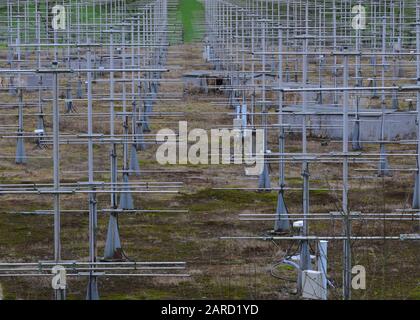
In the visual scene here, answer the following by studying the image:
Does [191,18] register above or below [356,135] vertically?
above

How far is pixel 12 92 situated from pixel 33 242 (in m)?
18.3

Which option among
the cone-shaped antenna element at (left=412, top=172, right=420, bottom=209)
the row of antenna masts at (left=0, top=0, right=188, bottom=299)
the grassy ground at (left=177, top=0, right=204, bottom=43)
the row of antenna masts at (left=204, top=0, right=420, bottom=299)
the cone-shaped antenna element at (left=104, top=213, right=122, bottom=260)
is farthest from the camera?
the grassy ground at (left=177, top=0, right=204, bottom=43)

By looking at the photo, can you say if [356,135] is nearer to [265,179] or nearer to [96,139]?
[265,179]

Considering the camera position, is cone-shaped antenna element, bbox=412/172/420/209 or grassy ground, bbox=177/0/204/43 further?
grassy ground, bbox=177/0/204/43

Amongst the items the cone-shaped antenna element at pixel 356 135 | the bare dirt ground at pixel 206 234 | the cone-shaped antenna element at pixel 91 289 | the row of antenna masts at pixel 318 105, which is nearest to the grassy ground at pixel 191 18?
the row of antenna masts at pixel 318 105

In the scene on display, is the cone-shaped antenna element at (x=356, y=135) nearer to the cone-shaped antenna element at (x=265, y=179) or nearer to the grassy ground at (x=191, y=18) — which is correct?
the cone-shaped antenna element at (x=265, y=179)

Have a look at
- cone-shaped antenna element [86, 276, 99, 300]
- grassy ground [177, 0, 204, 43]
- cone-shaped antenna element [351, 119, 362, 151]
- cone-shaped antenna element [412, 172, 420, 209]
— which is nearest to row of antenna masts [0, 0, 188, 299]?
cone-shaped antenna element [86, 276, 99, 300]

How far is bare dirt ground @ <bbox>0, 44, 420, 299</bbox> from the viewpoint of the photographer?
14117mm

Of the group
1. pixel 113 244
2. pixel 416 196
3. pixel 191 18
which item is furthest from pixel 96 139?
pixel 191 18

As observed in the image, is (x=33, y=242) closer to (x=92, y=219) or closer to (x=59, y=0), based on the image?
(x=92, y=219)

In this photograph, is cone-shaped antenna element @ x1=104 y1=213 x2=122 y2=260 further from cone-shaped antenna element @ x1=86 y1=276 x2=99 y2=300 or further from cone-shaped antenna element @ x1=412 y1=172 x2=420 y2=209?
cone-shaped antenna element @ x1=412 y1=172 x2=420 y2=209

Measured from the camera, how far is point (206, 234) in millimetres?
17359

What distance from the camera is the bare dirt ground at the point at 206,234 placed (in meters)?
14.1

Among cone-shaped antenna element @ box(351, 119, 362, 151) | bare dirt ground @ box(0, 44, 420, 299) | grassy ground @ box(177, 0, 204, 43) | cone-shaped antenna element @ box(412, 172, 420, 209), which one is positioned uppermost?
grassy ground @ box(177, 0, 204, 43)
